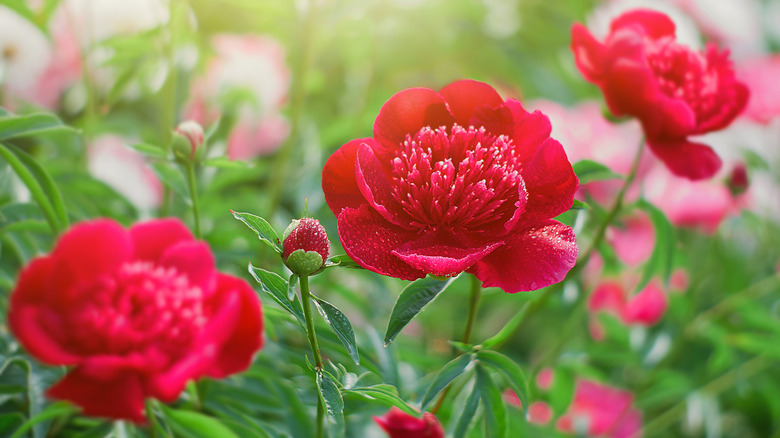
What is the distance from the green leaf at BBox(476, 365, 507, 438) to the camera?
368 mm

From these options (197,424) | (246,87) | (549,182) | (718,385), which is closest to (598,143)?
(718,385)

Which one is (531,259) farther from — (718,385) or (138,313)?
(718,385)

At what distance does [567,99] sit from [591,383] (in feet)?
1.44

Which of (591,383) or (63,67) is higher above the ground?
(63,67)

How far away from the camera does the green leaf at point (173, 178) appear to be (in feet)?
1.41

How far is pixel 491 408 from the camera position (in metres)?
0.37

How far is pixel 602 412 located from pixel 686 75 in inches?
23.5

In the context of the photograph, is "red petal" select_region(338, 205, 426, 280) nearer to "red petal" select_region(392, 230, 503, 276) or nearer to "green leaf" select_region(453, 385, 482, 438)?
"red petal" select_region(392, 230, 503, 276)

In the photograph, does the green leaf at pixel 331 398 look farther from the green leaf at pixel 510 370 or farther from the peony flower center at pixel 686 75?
the peony flower center at pixel 686 75

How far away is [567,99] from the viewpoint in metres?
1.04

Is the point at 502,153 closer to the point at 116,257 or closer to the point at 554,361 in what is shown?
the point at 116,257

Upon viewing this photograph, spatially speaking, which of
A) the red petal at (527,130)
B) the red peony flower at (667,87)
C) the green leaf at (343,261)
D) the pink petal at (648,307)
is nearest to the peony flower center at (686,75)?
the red peony flower at (667,87)

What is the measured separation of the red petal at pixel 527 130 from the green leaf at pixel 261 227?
14cm

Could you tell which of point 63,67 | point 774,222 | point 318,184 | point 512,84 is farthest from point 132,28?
point 774,222
